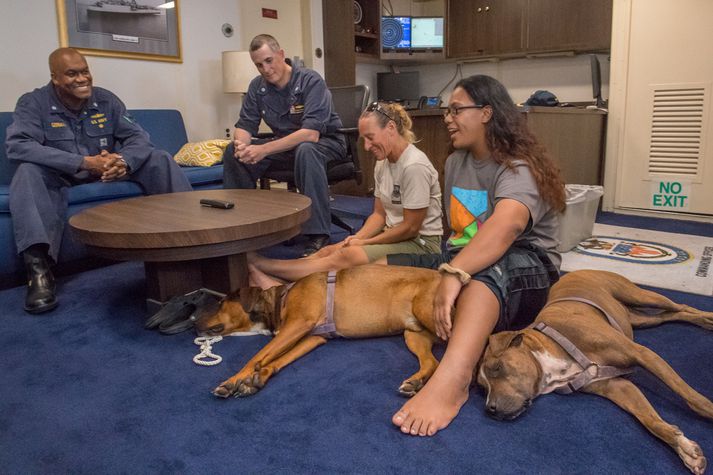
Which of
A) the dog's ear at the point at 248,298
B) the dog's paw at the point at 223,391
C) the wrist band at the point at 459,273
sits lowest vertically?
the dog's paw at the point at 223,391

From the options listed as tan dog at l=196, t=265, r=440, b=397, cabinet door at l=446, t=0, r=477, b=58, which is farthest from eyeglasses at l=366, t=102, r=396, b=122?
cabinet door at l=446, t=0, r=477, b=58

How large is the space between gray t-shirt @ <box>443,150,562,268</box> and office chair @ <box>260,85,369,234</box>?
1441 mm

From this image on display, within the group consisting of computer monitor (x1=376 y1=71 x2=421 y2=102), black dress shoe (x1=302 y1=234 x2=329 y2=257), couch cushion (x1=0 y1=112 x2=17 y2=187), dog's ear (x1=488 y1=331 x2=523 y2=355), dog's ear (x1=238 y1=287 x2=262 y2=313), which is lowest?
black dress shoe (x1=302 y1=234 x2=329 y2=257)

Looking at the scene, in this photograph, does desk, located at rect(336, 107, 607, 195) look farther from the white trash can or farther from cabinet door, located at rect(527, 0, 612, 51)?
cabinet door, located at rect(527, 0, 612, 51)

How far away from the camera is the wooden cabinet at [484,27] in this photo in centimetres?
464

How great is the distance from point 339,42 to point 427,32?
2.88 ft

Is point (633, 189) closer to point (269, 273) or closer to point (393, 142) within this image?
point (393, 142)

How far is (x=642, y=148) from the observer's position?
12.9 ft

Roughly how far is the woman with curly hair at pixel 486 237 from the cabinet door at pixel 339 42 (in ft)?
11.2

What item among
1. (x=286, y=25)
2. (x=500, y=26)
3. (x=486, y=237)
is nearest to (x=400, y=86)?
(x=500, y=26)

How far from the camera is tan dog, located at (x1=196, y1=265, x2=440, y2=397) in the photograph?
5.46 ft

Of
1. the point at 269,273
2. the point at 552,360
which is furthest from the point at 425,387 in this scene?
the point at 269,273

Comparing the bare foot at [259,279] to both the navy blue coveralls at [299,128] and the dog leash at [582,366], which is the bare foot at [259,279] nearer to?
the navy blue coveralls at [299,128]

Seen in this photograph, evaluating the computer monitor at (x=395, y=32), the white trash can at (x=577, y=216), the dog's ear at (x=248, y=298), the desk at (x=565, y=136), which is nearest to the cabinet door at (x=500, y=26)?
the computer monitor at (x=395, y=32)
